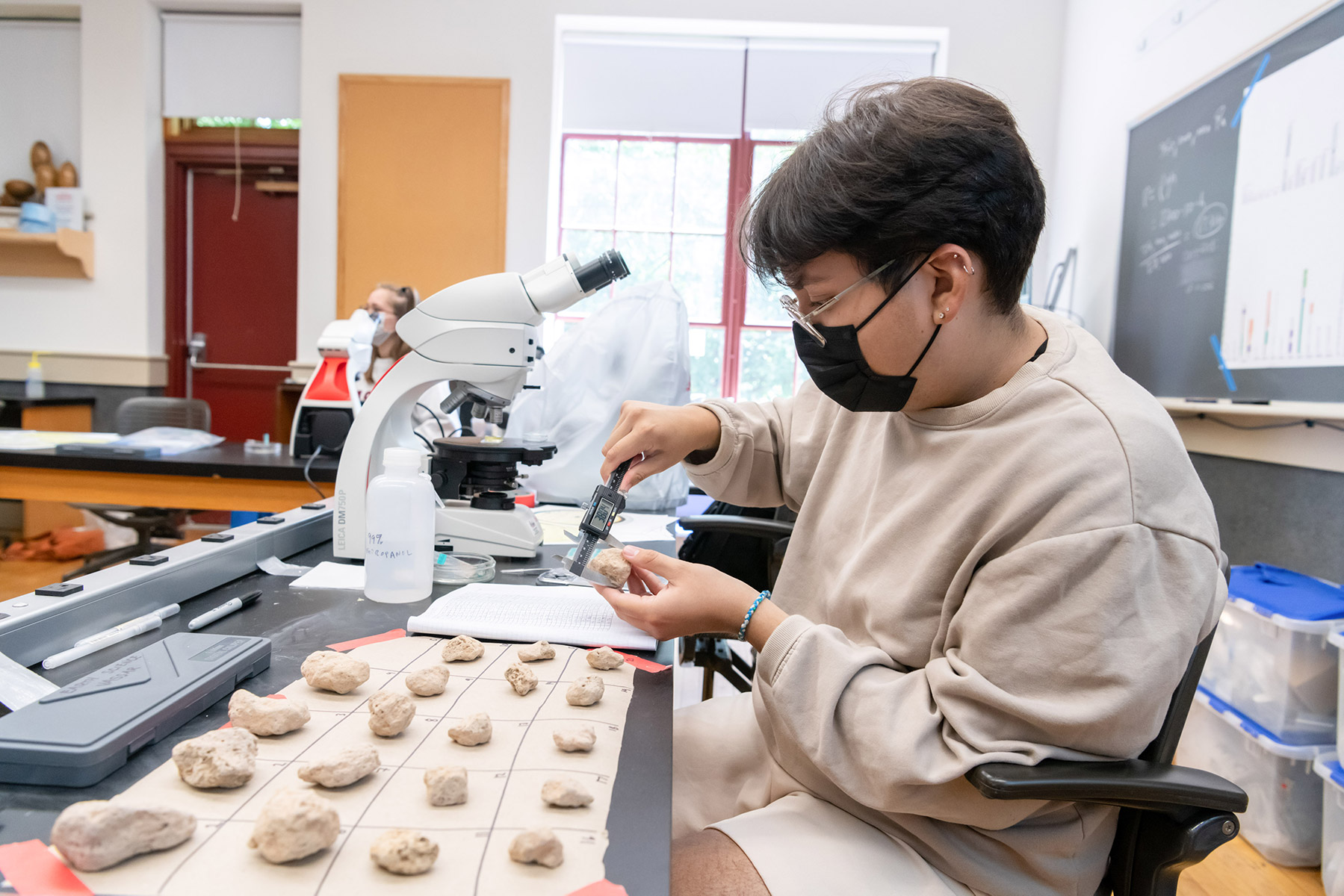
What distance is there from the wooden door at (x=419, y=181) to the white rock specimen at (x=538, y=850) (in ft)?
12.5

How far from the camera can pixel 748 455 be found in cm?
122

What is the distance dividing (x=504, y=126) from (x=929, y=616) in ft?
12.6

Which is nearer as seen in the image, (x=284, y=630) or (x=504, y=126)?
(x=284, y=630)

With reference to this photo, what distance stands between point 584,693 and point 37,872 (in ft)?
1.38

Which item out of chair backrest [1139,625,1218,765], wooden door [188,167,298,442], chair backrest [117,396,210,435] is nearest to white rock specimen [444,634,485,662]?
chair backrest [1139,625,1218,765]

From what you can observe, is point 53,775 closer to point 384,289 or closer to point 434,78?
point 384,289

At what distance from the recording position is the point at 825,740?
0.74 m

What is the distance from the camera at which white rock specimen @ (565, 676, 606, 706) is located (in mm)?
776

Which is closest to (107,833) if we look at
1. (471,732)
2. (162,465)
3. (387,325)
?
(471,732)

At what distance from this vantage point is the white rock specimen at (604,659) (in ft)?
2.87

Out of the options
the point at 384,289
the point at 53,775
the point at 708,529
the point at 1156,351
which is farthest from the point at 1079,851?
the point at 384,289

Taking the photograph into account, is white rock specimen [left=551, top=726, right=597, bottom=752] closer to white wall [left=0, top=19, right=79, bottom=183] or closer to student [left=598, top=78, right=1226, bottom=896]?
student [left=598, top=78, right=1226, bottom=896]

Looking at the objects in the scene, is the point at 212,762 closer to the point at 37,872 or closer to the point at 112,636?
the point at 37,872

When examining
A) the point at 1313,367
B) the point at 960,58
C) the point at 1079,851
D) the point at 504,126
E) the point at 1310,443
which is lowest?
the point at 1079,851
